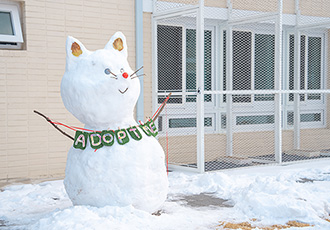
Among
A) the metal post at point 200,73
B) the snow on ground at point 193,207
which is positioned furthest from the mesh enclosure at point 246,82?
→ the snow on ground at point 193,207

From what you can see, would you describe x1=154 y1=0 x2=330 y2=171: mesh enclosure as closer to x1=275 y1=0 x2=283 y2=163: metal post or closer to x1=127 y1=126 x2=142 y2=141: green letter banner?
x1=275 y1=0 x2=283 y2=163: metal post

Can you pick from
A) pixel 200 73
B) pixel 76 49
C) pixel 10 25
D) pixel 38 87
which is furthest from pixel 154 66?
pixel 76 49

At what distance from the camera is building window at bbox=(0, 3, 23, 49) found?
705cm

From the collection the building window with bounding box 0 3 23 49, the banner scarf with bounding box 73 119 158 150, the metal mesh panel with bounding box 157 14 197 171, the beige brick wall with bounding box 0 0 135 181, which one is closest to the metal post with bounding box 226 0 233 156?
the metal mesh panel with bounding box 157 14 197 171

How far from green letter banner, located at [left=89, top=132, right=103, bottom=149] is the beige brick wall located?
9.35ft

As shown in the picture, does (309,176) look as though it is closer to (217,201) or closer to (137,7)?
(217,201)

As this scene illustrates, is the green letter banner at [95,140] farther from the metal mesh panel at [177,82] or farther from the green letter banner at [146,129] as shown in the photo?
the metal mesh panel at [177,82]

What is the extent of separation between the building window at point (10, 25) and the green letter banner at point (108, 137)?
10.3 ft

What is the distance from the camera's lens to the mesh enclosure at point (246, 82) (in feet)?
27.7

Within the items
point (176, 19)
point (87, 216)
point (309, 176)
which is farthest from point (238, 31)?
point (87, 216)

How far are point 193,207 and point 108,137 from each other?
1.40 metres

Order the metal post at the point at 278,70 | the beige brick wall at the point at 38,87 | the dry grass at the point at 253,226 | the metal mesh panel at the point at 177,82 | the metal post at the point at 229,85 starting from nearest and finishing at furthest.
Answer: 1. the dry grass at the point at 253,226
2. the beige brick wall at the point at 38,87
3. the metal post at the point at 278,70
4. the metal mesh panel at the point at 177,82
5. the metal post at the point at 229,85

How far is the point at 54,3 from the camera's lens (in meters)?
7.32

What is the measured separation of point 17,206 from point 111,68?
211 centimetres
